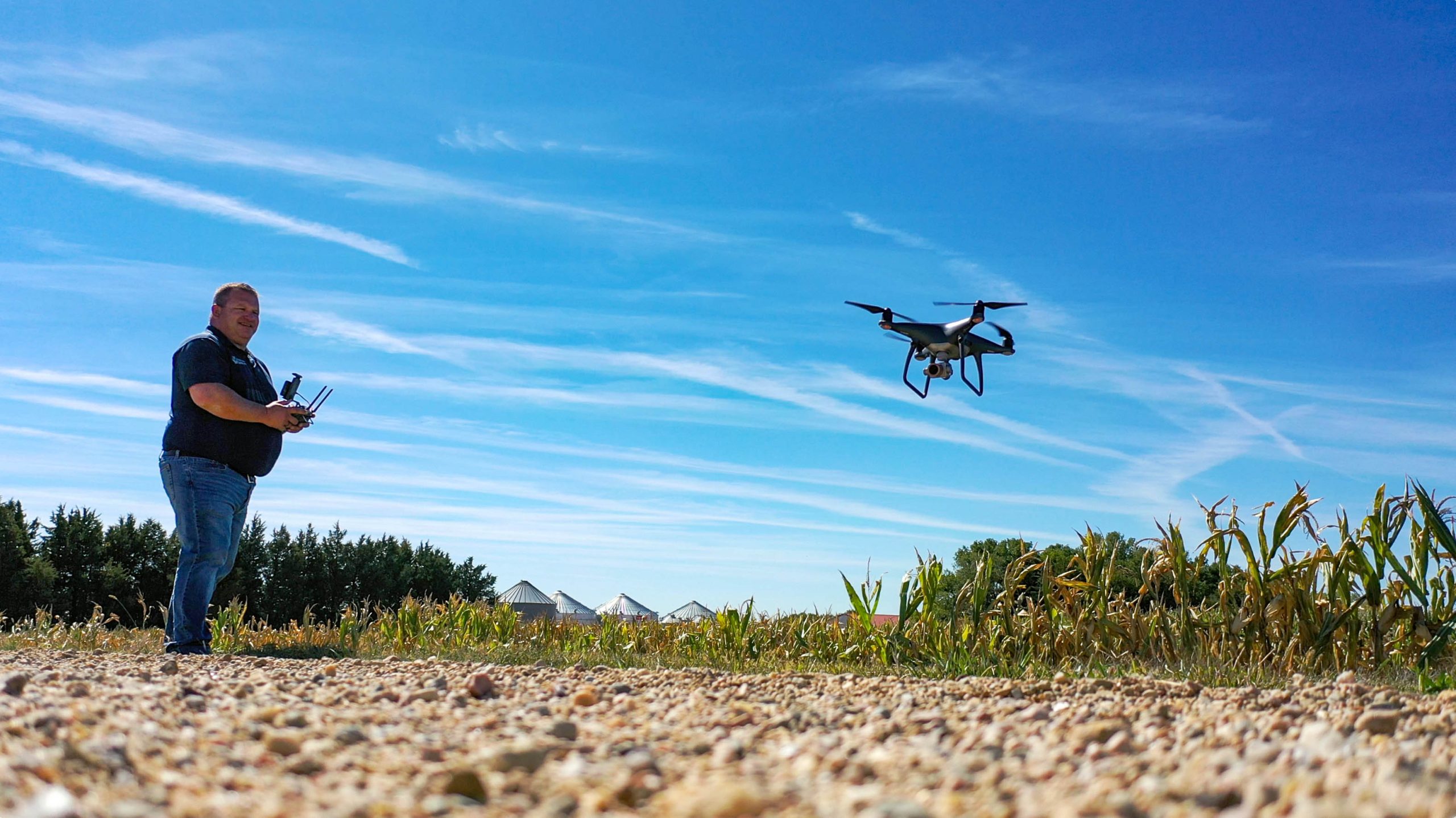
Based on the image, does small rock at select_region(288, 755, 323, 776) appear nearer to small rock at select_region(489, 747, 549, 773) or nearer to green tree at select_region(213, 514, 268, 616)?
small rock at select_region(489, 747, 549, 773)

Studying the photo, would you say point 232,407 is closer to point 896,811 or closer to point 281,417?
point 281,417

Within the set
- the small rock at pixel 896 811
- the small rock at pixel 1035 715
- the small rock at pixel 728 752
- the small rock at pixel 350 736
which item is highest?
the small rock at pixel 1035 715

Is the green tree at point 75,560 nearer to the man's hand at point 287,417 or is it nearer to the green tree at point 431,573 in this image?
the green tree at point 431,573

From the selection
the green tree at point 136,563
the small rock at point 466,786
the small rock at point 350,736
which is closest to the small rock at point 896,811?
the small rock at point 466,786

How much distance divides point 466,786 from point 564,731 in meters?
0.74

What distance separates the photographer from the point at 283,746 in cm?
263

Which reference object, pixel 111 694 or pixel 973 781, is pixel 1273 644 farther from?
pixel 111 694

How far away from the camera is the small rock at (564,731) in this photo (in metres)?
2.90

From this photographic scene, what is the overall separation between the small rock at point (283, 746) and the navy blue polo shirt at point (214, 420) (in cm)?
417

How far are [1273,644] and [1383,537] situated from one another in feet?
2.94

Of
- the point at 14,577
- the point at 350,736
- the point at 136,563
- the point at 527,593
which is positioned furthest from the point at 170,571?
the point at 350,736

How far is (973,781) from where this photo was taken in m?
2.25

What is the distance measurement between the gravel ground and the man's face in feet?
9.09

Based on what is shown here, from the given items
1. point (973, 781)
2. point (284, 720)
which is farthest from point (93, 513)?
point (973, 781)
